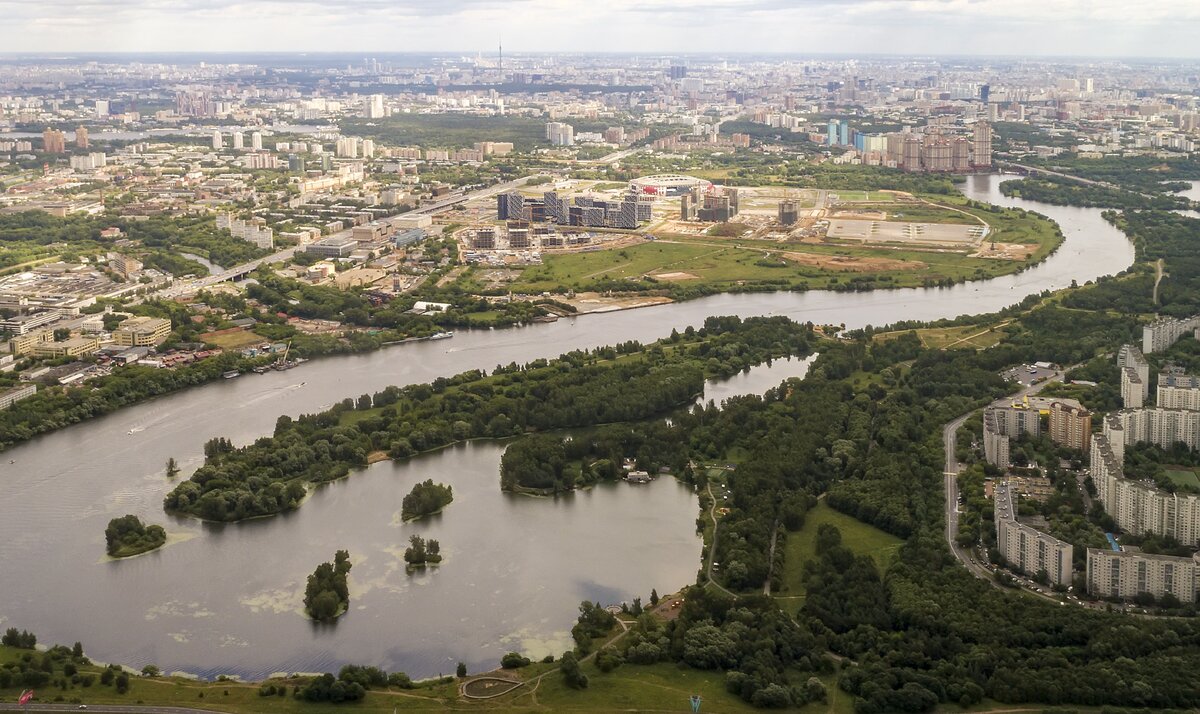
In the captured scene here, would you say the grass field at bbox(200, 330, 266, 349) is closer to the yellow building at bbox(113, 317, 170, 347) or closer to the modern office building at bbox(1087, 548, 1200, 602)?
the yellow building at bbox(113, 317, 170, 347)

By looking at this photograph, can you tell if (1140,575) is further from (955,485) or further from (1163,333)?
(1163,333)

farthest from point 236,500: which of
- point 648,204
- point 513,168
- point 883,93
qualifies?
point 883,93

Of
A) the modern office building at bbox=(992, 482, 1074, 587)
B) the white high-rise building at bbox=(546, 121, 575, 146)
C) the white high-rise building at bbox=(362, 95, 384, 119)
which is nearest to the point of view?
the modern office building at bbox=(992, 482, 1074, 587)

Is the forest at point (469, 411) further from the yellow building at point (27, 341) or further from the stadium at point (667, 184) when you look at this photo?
the stadium at point (667, 184)

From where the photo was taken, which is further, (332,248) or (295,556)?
(332,248)

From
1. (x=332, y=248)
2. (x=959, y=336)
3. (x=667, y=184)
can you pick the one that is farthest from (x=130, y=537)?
(x=667, y=184)

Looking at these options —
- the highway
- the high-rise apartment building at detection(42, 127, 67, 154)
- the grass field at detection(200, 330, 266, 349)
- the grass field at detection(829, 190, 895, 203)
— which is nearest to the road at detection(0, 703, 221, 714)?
the grass field at detection(200, 330, 266, 349)
